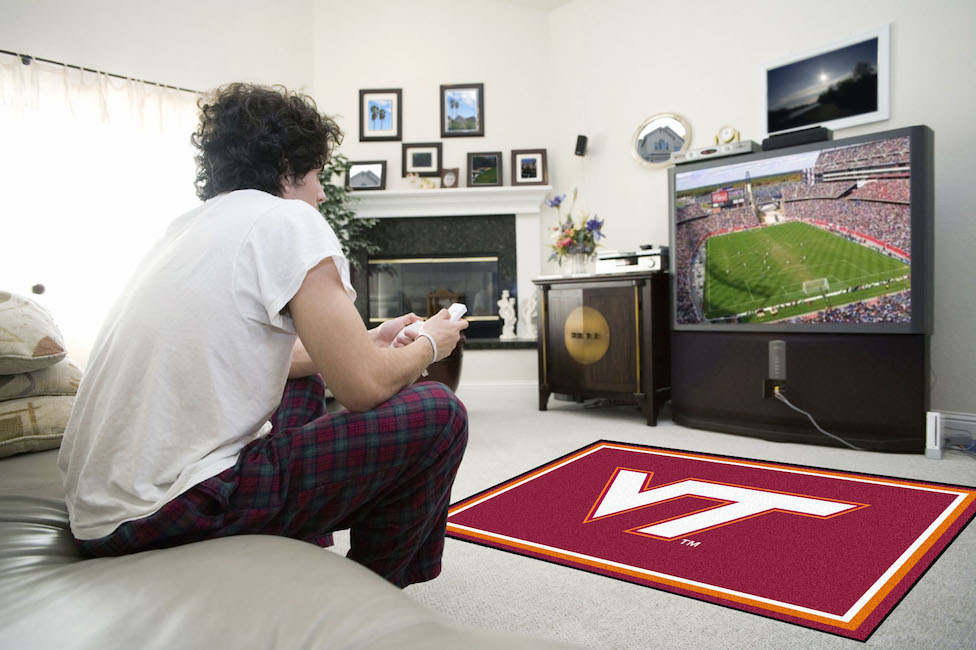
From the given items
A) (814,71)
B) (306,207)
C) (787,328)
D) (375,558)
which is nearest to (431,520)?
(375,558)

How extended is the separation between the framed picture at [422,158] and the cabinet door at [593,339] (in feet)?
5.50

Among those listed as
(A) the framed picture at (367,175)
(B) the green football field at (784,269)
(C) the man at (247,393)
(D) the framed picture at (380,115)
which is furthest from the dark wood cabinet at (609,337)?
(C) the man at (247,393)

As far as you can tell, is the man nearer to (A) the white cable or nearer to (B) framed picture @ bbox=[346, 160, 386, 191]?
(A) the white cable

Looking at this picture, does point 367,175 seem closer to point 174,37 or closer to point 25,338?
Answer: point 174,37

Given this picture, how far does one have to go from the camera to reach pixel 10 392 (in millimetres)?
1474

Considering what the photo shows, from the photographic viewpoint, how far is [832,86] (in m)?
3.17

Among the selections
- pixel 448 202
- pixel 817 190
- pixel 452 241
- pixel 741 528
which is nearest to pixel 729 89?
pixel 817 190

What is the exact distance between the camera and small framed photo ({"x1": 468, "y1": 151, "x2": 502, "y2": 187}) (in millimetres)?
4688

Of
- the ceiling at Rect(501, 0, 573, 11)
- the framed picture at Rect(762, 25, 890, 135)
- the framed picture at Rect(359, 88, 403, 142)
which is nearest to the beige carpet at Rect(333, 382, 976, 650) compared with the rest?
the framed picture at Rect(762, 25, 890, 135)

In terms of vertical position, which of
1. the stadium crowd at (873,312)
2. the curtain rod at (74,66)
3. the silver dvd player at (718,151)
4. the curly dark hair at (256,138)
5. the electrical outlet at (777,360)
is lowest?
the electrical outlet at (777,360)

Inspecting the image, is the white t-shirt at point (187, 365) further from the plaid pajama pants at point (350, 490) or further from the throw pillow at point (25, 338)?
the throw pillow at point (25, 338)

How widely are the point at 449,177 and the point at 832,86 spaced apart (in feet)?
8.48

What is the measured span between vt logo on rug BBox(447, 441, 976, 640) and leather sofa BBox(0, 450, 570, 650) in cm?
100

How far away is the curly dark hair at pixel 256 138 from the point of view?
1054mm
